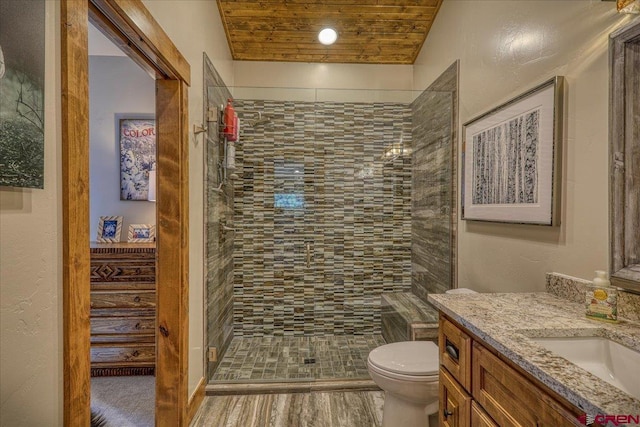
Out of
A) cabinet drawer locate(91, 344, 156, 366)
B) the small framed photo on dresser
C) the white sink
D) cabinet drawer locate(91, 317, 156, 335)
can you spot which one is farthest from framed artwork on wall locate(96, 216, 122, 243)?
the white sink

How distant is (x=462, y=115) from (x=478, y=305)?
5.10ft

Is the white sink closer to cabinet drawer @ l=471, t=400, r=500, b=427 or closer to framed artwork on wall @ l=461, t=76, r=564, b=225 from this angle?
cabinet drawer @ l=471, t=400, r=500, b=427

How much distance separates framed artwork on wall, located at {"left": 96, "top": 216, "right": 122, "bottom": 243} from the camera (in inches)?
114

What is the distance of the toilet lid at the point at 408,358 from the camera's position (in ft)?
5.51

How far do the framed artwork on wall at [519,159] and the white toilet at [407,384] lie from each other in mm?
880

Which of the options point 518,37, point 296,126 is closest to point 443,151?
point 518,37

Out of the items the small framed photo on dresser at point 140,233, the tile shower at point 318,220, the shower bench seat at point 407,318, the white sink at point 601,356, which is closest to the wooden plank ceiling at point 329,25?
the tile shower at point 318,220

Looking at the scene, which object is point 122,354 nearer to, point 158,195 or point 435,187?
point 158,195

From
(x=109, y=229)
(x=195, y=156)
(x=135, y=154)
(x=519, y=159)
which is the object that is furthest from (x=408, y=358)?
(x=135, y=154)

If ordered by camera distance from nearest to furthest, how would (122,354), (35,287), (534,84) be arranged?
(35,287) < (534,84) < (122,354)

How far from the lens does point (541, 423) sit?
0.81 m

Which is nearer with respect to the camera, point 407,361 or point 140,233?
point 407,361

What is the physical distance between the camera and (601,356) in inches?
40.3

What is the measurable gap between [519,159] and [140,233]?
2.92m
